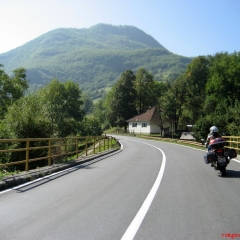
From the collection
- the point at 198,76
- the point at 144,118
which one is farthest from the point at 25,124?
the point at 198,76

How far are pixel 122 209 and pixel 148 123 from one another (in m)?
74.7

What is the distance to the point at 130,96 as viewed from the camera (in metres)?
88.8

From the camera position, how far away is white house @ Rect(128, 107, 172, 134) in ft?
262

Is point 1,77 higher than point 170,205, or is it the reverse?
point 1,77

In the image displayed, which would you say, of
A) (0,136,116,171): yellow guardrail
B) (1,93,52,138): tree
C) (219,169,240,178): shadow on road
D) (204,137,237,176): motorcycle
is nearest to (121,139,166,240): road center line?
(204,137,237,176): motorcycle

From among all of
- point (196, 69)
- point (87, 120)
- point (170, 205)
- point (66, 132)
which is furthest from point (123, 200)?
point (196, 69)

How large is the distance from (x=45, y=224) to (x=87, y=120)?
210 ft

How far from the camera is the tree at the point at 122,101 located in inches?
3465

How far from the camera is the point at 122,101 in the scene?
88.3 m

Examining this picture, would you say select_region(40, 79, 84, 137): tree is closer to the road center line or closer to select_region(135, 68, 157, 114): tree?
select_region(135, 68, 157, 114): tree

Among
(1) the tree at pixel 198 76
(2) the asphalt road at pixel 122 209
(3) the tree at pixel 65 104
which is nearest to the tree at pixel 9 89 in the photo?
(3) the tree at pixel 65 104

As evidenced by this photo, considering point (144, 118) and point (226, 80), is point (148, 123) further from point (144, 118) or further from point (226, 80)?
point (226, 80)

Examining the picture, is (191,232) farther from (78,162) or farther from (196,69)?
(196,69)

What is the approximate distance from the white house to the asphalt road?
2695 inches
